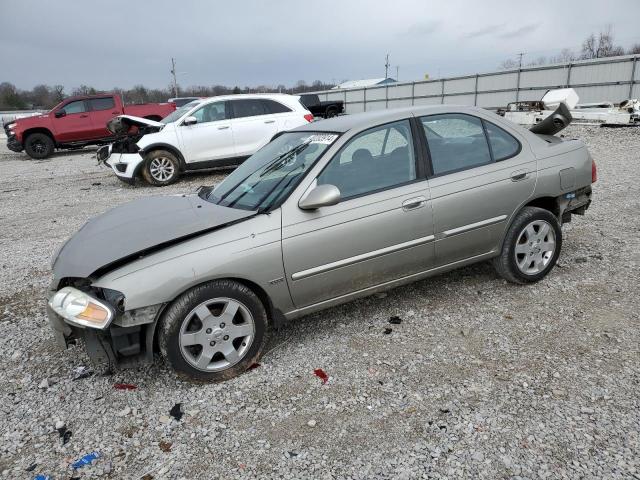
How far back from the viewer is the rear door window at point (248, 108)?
414 inches

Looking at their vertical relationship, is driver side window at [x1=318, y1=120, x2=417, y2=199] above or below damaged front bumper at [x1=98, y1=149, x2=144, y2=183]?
above

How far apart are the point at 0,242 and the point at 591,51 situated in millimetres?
69102

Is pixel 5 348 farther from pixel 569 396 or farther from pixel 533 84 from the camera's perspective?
pixel 533 84

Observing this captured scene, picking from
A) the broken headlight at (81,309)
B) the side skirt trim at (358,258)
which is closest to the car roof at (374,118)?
the side skirt trim at (358,258)

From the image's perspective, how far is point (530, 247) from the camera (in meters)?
4.15

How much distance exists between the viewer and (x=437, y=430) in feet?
8.42

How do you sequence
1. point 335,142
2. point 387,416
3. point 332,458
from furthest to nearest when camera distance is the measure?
point 335,142 < point 387,416 < point 332,458

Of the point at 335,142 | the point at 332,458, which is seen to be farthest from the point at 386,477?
the point at 335,142

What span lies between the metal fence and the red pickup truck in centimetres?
1138

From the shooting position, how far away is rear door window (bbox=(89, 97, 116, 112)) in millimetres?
17062

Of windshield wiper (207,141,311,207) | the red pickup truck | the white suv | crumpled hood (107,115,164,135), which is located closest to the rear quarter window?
the white suv

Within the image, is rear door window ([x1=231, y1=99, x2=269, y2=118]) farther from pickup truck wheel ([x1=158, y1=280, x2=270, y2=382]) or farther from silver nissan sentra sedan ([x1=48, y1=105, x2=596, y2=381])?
pickup truck wheel ([x1=158, y1=280, x2=270, y2=382])

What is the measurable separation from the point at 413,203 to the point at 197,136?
25.6 feet

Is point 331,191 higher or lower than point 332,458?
higher
